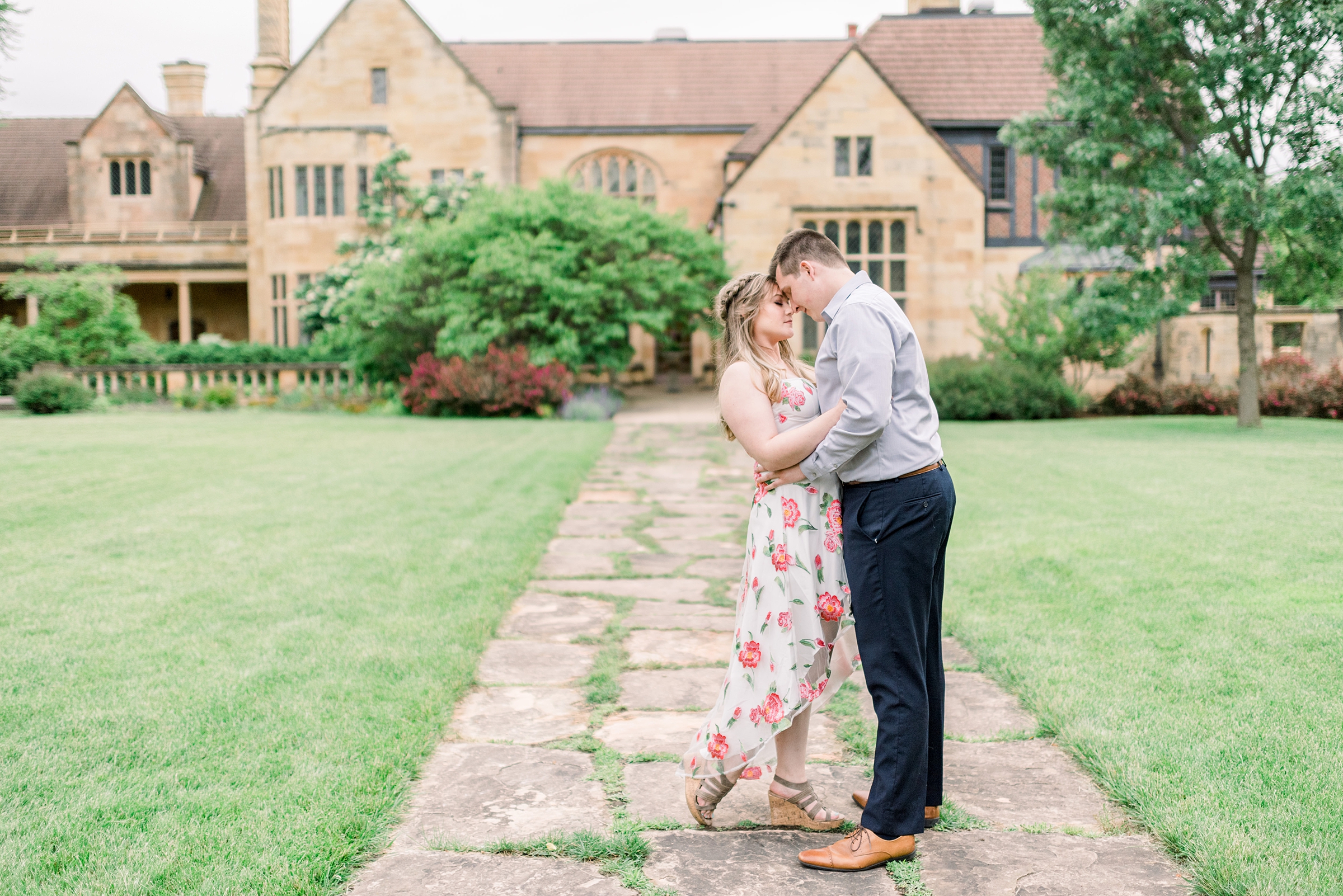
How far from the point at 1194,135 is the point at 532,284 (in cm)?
1176

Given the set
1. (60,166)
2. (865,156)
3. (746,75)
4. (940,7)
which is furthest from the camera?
(60,166)

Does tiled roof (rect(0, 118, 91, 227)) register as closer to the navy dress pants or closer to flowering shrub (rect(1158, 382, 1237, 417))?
flowering shrub (rect(1158, 382, 1237, 417))

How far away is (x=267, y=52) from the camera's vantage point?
105 feet

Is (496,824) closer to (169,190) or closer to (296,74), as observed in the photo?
(296,74)

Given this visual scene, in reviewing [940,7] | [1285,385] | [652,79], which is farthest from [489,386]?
[940,7]

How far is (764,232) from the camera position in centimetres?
2577

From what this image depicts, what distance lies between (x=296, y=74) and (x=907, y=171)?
16976mm

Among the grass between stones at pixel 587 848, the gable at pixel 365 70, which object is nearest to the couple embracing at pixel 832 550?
the grass between stones at pixel 587 848

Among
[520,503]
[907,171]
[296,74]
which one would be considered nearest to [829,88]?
[907,171]

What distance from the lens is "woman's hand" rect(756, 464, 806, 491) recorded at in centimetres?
313

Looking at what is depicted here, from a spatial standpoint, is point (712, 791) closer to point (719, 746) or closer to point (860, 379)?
point (719, 746)

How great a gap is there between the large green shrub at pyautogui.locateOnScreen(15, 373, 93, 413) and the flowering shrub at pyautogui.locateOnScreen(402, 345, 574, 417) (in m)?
6.83

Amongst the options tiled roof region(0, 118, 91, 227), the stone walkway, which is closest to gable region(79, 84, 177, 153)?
tiled roof region(0, 118, 91, 227)

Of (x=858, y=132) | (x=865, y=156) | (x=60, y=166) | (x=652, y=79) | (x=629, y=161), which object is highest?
(x=652, y=79)
